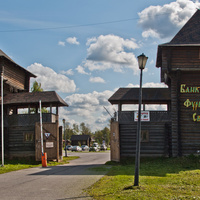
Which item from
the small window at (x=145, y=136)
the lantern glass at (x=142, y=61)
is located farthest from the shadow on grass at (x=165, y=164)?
the lantern glass at (x=142, y=61)

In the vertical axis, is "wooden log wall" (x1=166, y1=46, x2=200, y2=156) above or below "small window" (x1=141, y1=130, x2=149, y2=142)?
above

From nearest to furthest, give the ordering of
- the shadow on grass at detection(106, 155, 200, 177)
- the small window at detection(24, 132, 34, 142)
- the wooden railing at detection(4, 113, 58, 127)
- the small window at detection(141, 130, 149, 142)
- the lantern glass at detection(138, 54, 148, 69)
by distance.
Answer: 1. the lantern glass at detection(138, 54, 148, 69)
2. the shadow on grass at detection(106, 155, 200, 177)
3. the small window at detection(141, 130, 149, 142)
4. the wooden railing at detection(4, 113, 58, 127)
5. the small window at detection(24, 132, 34, 142)

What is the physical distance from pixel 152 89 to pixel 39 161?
1242 cm

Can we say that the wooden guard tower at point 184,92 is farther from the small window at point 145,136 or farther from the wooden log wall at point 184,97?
the small window at point 145,136

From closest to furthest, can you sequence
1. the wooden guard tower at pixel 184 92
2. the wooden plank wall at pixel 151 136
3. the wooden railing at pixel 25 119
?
the wooden guard tower at pixel 184 92 → the wooden plank wall at pixel 151 136 → the wooden railing at pixel 25 119

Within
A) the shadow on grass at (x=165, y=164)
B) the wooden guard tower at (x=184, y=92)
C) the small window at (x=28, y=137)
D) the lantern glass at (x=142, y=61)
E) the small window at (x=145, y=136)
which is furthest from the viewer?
the small window at (x=28, y=137)

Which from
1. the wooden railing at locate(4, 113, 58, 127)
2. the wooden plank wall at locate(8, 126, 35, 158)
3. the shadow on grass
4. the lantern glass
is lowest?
the shadow on grass

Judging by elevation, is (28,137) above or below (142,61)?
below

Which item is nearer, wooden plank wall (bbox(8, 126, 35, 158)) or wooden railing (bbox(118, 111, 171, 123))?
wooden railing (bbox(118, 111, 171, 123))

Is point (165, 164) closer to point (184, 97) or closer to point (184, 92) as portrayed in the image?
point (184, 97)

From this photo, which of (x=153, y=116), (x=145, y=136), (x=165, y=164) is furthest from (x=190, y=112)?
(x=165, y=164)

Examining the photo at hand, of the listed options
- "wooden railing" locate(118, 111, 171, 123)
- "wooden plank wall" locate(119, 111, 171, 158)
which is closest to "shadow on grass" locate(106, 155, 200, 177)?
"wooden plank wall" locate(119, 111, 171, 158)

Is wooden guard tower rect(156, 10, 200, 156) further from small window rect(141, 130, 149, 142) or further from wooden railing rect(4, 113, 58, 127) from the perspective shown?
wooden railing rect(4, 113, 58, 127)

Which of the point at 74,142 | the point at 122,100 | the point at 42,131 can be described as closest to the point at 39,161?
the point at 42,131
